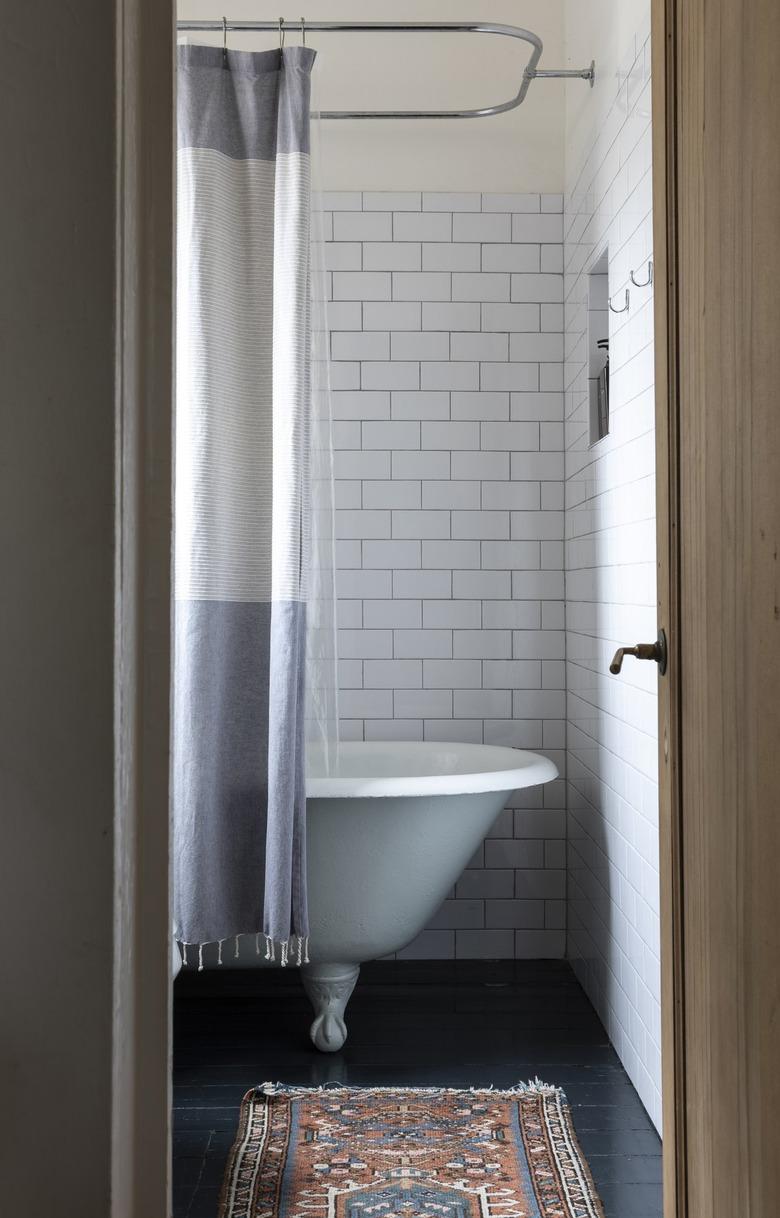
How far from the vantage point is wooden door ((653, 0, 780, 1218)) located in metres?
0.96

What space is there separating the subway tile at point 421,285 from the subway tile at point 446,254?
24mm

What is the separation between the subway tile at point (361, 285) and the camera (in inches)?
137

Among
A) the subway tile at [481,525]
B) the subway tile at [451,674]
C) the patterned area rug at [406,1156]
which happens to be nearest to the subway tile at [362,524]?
the subway tile at [481,525]

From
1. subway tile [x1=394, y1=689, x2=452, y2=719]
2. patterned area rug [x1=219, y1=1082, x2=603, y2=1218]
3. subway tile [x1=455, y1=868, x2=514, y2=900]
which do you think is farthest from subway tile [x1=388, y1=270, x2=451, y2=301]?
patterned area rug [x1=219, y1=1082, x2=603, y2=1218]

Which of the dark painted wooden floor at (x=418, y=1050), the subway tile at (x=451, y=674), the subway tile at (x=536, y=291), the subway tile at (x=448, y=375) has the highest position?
the subway tile at (x=536, y=291)

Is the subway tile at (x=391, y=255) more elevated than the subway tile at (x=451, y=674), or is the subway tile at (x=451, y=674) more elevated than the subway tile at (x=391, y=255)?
the subway tile at (x=391, y=255)

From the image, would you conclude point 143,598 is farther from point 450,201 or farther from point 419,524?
point 450,201

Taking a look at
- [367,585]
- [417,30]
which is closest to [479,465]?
[367,585]

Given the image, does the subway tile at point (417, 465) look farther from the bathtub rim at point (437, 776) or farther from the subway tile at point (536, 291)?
the bathtub rim at point (437, 776)

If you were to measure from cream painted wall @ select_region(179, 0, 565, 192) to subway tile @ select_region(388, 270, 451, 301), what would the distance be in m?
0.29

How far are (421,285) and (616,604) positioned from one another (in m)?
1.41

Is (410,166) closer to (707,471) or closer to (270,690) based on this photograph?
(270,690)

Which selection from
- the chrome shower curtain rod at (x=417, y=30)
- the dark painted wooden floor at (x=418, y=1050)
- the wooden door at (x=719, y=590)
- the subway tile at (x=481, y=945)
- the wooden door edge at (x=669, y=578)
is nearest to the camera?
the wooden door at (x=719, y=590)

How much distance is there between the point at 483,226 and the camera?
3494mm
